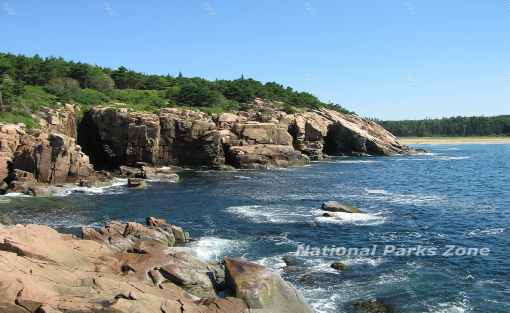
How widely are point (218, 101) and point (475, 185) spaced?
Answer: 212ft

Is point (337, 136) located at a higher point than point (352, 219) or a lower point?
higher

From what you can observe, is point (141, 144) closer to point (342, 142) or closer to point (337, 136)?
point (337, 136)

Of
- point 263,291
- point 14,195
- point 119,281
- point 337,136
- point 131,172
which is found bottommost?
point 14,195

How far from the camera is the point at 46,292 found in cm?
2067

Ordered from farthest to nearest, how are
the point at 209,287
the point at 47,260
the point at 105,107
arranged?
the point at 105,107 < the point at 209,287 < the point at 47,260

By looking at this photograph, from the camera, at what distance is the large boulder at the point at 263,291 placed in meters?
23.5

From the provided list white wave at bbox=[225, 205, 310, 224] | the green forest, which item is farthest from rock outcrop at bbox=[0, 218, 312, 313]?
the green forest

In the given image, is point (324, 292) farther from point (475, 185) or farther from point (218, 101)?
point (218, 101)

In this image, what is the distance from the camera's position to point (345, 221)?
46438 mm

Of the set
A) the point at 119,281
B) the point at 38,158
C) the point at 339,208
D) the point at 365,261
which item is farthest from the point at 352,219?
the point at 38,158

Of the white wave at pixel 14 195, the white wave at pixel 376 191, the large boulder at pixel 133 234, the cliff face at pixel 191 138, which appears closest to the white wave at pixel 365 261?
the large boulder at pixel 133 234

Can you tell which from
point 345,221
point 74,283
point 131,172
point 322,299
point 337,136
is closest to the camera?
point 74,283

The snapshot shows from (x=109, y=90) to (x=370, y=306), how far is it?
101054 mm

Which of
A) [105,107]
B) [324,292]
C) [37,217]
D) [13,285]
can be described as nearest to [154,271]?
[13,285]
